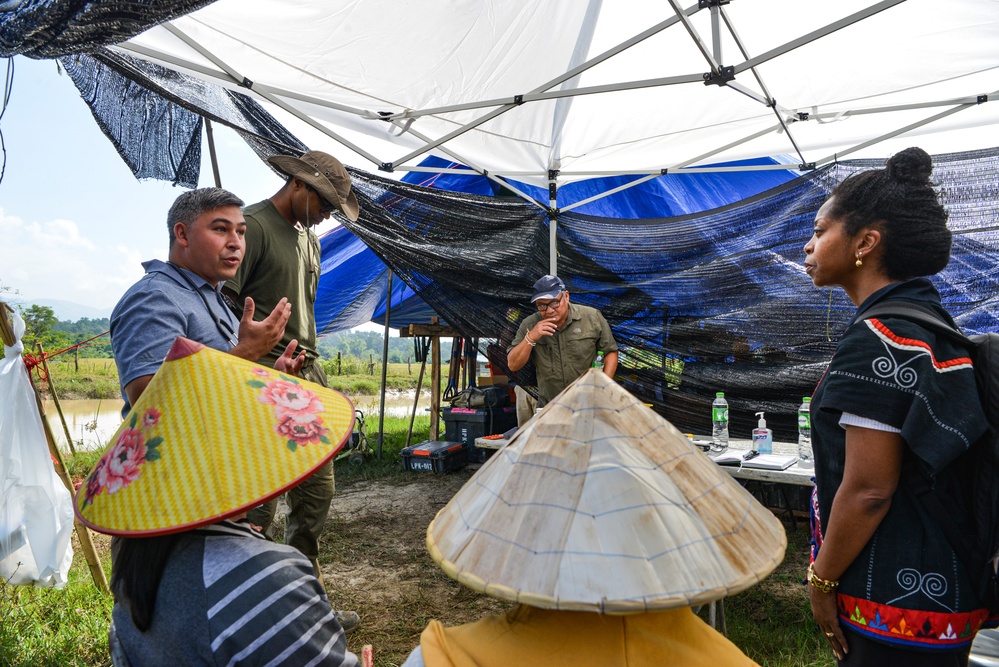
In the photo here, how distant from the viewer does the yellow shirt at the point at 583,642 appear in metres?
0.74

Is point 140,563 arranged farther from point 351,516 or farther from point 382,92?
point 351,516

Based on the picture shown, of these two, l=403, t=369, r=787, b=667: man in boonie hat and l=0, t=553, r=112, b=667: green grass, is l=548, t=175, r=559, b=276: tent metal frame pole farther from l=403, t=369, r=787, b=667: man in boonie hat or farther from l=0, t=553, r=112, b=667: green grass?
l=403, t=369, r=787, b=667: man in boonie hat

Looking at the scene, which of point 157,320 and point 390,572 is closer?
point 157,320

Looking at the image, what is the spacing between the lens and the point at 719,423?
3.66 metres

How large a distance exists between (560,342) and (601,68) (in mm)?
1823

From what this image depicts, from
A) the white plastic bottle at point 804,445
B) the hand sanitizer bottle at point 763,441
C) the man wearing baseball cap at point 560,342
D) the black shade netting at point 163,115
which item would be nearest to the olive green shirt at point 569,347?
the man wearing baseball cap at point 560,342

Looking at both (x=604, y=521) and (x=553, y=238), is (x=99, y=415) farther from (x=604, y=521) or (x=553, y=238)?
(x=604, y=521)

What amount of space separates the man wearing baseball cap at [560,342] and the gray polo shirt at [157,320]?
247 cm

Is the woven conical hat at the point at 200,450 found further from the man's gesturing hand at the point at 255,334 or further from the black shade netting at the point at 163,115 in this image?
the black shade netting at the point at 163,115

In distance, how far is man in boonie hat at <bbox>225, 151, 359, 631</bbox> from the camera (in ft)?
8.23

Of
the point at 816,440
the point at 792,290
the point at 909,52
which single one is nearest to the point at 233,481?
the point at 816,440

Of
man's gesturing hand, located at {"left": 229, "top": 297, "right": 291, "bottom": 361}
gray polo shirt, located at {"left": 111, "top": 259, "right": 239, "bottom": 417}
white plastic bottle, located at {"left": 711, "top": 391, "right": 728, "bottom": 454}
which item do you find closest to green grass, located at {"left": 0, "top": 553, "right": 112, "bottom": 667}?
gray polo shirt, located at {"left": 111, "top": 259, "right": 239, "bottom": 417}

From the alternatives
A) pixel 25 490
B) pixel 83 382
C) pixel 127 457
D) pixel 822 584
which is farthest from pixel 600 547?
pixel 83 382

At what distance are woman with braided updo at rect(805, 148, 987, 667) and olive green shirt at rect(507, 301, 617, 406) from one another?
281cm
